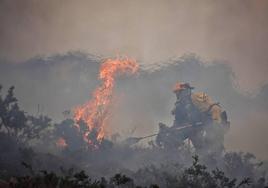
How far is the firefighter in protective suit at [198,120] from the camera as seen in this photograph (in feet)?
296

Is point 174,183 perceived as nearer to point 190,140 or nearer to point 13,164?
point 13,164

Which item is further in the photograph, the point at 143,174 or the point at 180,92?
the point at 180,92

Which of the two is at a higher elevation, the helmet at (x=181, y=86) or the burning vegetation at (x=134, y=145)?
the helmet at (x=181, y=86)

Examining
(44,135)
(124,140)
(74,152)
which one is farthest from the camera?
(124,140)

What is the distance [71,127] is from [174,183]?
1824 inches

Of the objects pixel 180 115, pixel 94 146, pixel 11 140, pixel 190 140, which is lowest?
pixel 11 140

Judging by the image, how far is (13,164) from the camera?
150ft

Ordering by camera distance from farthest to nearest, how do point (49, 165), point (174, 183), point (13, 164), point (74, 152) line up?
point (74, 152)
point (49, 165)
point (13, 164)
point (174, 183)

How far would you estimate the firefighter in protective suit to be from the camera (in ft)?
296

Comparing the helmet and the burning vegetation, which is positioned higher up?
the helmet

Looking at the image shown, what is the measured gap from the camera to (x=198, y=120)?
93.7m

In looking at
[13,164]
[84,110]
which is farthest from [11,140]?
[84,110]

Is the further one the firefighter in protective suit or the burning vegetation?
the firefighter in protective suit

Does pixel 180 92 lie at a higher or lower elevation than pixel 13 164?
higher
